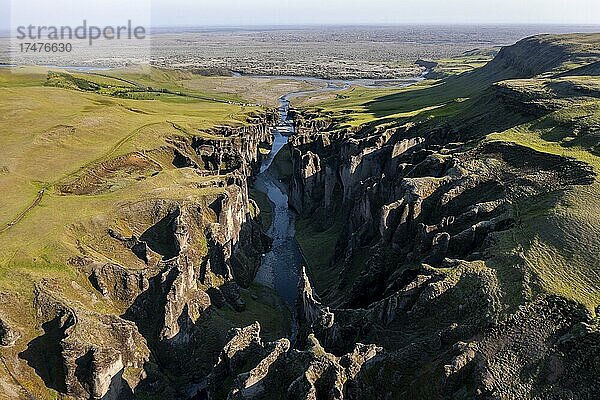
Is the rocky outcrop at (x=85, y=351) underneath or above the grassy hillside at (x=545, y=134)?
underneath

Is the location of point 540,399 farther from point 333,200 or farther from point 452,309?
point 333,200

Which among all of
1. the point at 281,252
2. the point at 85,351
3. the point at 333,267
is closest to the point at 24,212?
the point at 85,351

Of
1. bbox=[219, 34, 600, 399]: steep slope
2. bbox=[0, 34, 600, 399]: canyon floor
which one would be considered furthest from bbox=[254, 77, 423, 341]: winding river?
bbox=[219, 34, 600, 399]: steep slope

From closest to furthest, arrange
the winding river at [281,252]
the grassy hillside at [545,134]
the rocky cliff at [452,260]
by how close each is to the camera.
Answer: the rocky cliff at [452,260]
the grassy hillside at [545,134]
the winding river at [281,252]

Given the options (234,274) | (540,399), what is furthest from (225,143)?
(540,399)

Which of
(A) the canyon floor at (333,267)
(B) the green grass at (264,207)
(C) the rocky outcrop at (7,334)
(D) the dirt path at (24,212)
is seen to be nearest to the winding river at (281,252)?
(B) the green grass at (264,207)

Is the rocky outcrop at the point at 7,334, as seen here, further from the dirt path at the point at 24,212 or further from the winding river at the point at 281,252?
the winding river at the point at 281,252

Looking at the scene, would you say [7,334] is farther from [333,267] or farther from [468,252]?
[468,252]

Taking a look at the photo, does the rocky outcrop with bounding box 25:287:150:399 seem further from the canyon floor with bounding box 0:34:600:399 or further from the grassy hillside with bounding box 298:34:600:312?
the grassy hillside with bounding box 298:34:600:312
